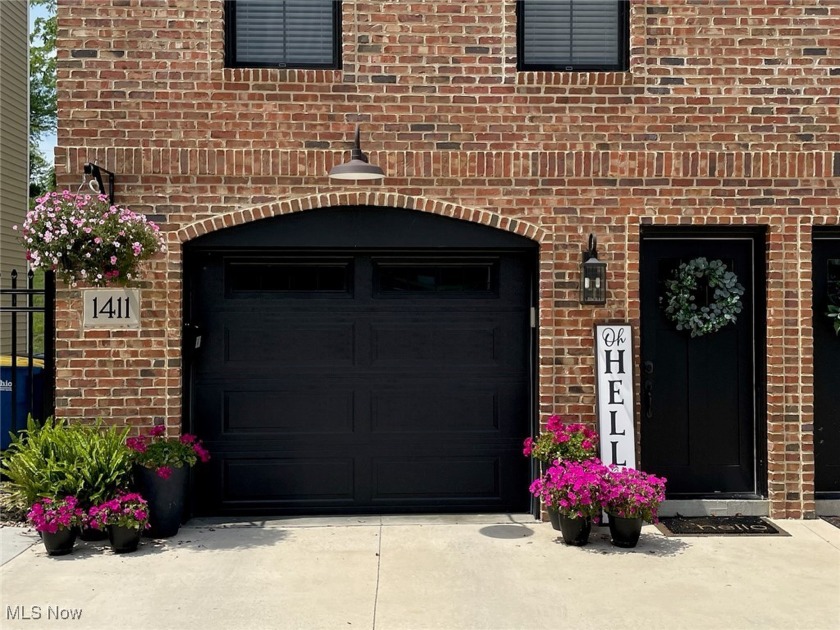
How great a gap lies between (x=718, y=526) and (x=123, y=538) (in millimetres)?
4600

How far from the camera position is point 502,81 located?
22.5 feet

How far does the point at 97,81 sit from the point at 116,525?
349 centimetres

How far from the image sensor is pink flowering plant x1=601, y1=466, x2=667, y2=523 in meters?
6.02

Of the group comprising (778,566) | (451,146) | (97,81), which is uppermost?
(97,81)

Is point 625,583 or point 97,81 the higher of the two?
point 97,81

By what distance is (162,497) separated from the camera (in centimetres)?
625

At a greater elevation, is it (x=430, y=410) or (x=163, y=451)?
(x=430, y=410)

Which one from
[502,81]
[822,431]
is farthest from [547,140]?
[822,431]

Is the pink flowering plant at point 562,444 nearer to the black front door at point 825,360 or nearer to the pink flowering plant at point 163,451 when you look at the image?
the black front door at point 825,360

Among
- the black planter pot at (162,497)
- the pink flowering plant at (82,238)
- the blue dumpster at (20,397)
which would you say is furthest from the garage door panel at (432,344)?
the blue dumpster at (20,397)

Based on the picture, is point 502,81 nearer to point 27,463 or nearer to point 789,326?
point 789,326

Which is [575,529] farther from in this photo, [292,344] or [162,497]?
[162,497]

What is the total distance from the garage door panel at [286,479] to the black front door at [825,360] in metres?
4.04

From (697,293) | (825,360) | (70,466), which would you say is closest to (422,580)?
(70,466)
